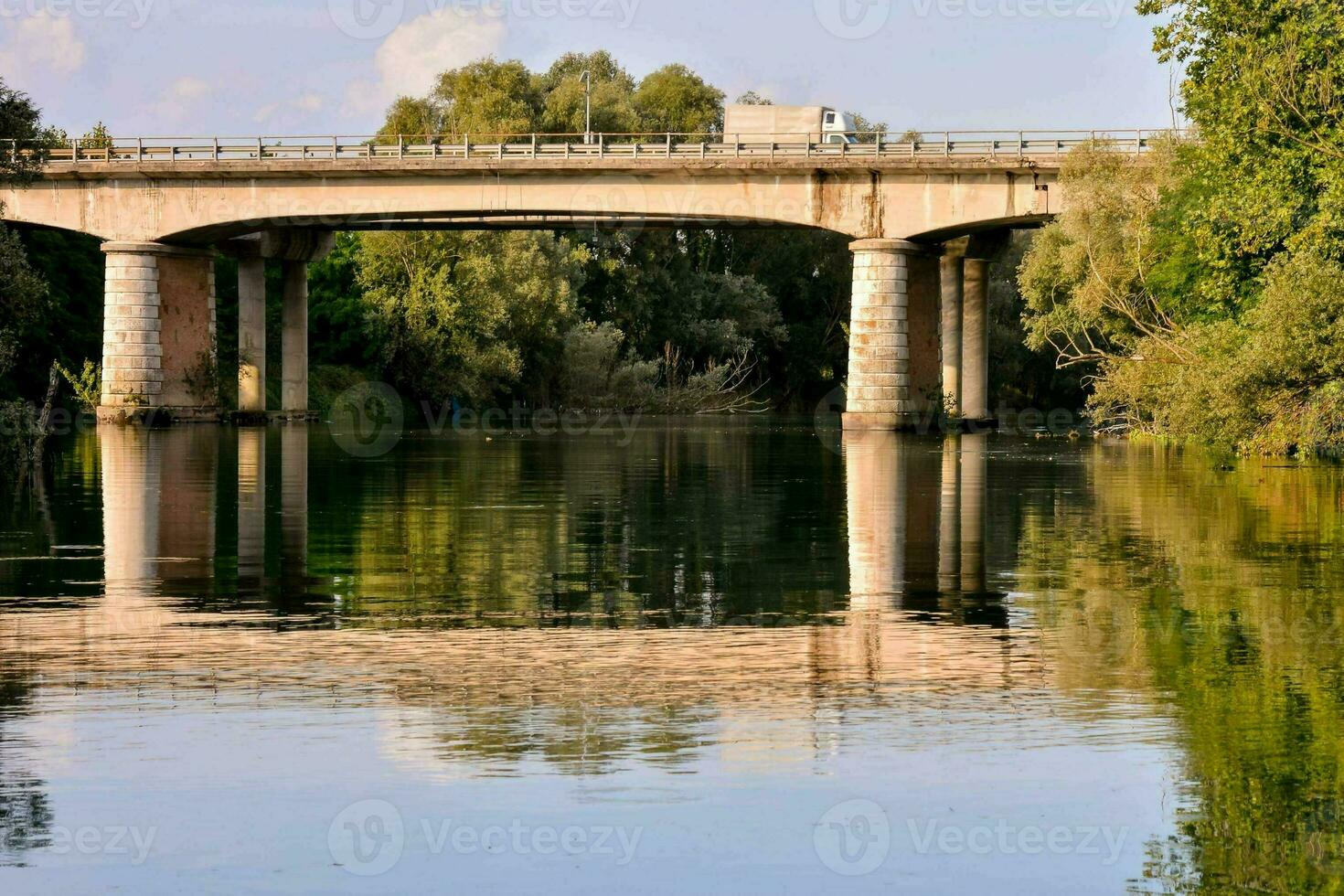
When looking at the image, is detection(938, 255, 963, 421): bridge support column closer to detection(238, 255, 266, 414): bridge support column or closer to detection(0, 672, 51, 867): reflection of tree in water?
detection(238, 255, 266, 414): bridge support column

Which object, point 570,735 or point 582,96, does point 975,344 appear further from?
point 570,735

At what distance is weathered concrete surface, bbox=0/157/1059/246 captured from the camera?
65500 millimetres

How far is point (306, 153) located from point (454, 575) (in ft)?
175

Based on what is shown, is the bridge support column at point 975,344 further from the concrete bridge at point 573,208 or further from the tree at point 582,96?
the tree at point 582,96

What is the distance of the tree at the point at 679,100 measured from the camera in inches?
4466

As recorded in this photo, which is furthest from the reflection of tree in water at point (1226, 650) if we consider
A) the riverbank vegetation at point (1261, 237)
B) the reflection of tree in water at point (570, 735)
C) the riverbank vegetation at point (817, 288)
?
the riverbank vegetation at point (817, 288)

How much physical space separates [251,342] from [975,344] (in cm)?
2907

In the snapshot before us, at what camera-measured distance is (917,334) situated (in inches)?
2798

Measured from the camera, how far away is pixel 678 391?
330 feet

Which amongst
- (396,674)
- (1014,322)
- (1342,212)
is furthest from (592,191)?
(396,674)

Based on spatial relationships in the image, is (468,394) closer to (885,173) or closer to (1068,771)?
Answer: (885,173)

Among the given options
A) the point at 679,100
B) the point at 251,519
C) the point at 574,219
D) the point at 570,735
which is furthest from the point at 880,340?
the point at 570,735

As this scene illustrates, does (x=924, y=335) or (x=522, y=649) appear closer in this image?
(x=522, y=649)

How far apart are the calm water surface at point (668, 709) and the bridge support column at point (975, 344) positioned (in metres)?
52.7
